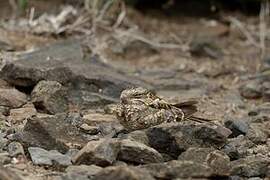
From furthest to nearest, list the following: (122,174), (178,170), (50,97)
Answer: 1. (50,97)
2. (178,170)
3. (122,174)

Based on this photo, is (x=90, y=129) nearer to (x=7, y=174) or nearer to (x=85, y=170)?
(x=85, y=170)

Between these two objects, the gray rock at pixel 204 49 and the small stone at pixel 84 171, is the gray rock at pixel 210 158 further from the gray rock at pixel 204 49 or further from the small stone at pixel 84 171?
the gray rock at pixel 204 49

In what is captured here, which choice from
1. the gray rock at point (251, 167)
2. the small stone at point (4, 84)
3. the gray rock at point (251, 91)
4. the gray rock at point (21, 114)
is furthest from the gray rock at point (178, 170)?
the gray rock at point (251, 91)

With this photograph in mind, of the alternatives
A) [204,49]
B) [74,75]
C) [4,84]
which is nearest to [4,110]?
[4,84]

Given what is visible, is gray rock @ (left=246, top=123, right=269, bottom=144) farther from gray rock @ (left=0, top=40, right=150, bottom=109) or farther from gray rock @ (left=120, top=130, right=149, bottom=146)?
gray rock @ (left=0, top=40, right=150, bottom=109)

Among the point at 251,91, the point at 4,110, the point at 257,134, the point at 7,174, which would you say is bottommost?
the point at 251,91
